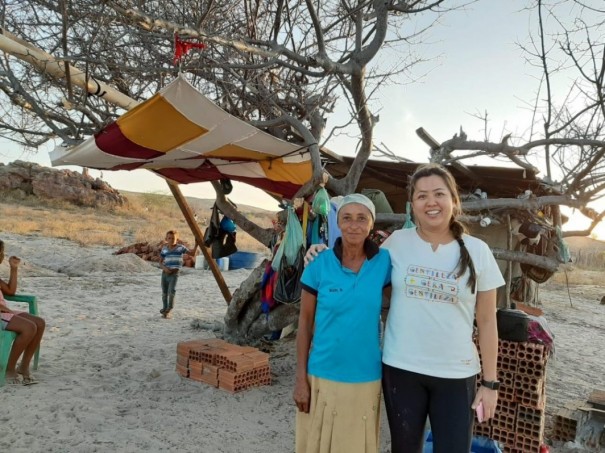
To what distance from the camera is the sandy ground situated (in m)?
3.40

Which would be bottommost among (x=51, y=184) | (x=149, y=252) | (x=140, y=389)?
(x=140, y=389)

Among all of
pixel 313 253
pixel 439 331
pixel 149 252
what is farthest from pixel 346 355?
pixel 149 252

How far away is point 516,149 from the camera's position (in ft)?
13.7

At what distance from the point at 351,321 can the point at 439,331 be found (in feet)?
1.28

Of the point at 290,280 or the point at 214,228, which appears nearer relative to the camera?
the point at 290,280

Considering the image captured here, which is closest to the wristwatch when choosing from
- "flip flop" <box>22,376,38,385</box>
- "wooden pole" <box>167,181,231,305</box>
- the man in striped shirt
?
"flip flop" <box>22,376,38,385</box>

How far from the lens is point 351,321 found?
6.77ft

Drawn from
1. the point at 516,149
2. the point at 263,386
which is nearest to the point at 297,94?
the point at 516,149

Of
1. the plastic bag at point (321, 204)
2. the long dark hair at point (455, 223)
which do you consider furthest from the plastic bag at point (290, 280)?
the long dark hair at point (455, 223)

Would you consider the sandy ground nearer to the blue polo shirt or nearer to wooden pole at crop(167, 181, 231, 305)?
wooden pole at crop(167, 181, 231, 305)

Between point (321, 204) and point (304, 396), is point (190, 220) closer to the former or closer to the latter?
point (321, 204)

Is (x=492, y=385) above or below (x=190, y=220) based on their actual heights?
below

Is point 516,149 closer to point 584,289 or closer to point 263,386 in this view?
point 263,386

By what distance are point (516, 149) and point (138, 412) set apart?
4143 mm
